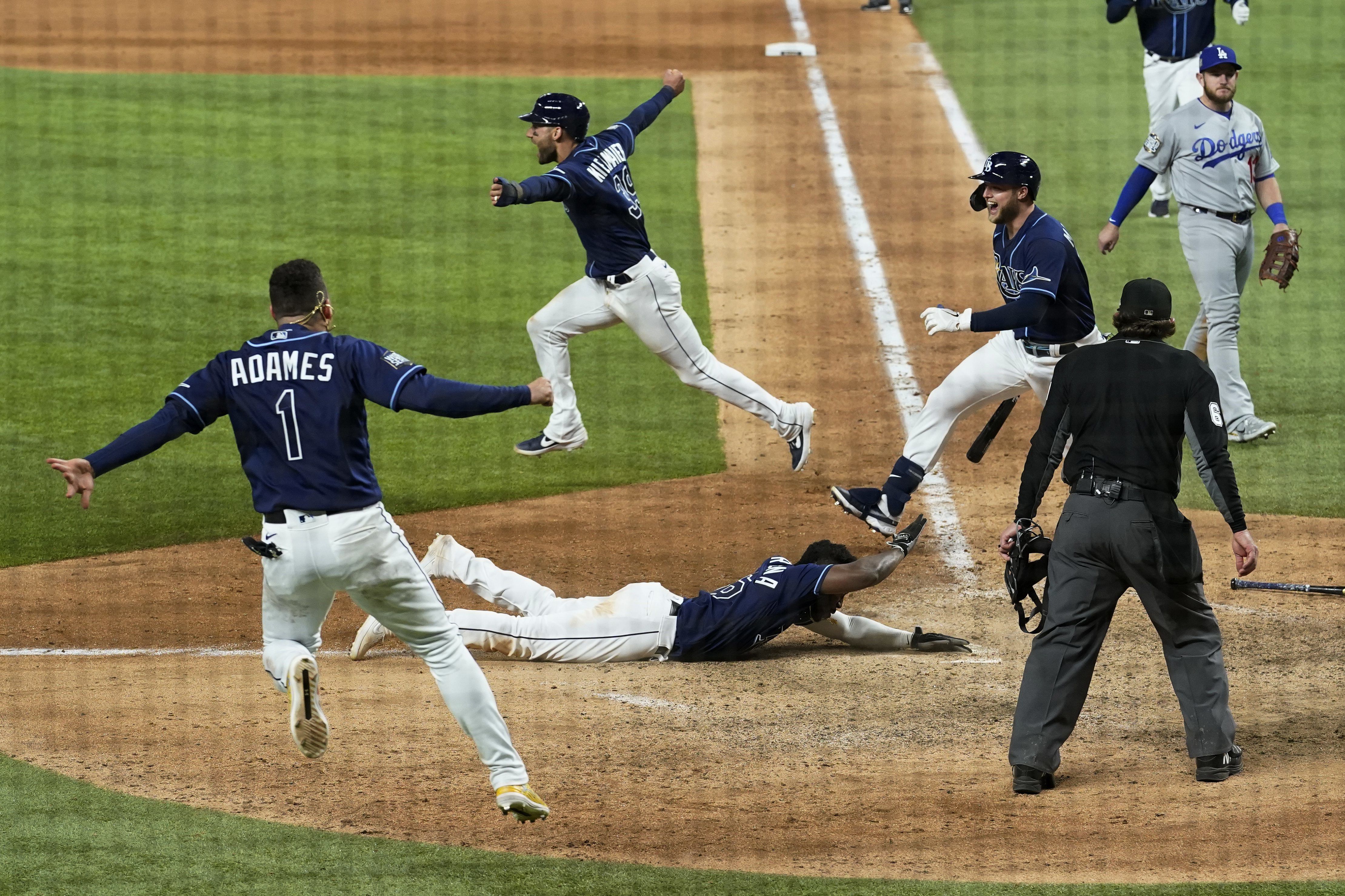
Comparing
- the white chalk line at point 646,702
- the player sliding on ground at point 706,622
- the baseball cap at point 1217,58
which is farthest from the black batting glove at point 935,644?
the baseball cap at point 1217,58

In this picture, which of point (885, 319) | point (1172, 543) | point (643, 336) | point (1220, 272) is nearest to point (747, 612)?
point (1172, 543)

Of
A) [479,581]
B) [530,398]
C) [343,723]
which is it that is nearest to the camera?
[530,398]

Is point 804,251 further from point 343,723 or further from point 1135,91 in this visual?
point 343,723

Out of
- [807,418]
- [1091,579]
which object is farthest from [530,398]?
[807,418]

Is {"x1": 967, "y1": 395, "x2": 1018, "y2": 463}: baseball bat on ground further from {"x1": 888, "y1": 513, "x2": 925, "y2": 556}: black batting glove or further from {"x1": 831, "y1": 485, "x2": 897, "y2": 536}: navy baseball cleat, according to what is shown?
{"x1": 888, "y1": 513, "x2": 925, "y2": 556}: black batting glove

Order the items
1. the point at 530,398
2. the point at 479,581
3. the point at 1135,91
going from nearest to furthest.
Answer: the point at 530,398
the point at 479,581
the point at 1135,91

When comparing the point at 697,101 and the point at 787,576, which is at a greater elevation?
the point at 697,101

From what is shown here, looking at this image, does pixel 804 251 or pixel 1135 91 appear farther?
pixel 1135 91

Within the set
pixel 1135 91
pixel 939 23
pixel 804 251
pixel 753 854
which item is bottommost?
pixel 753 854
